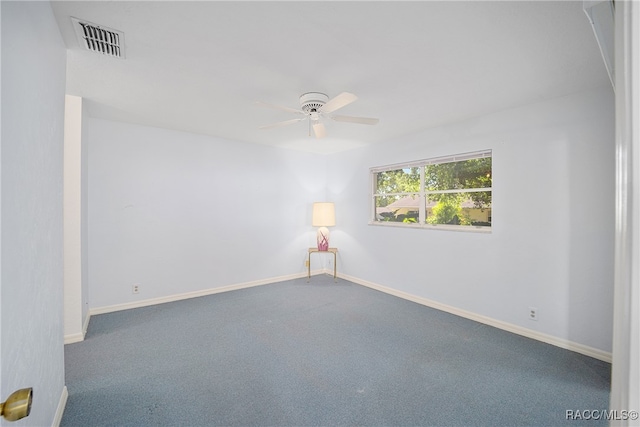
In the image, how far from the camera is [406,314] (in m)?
3.51

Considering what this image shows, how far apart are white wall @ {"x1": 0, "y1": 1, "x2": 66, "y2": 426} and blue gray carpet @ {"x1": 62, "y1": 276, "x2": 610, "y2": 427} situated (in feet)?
1.87

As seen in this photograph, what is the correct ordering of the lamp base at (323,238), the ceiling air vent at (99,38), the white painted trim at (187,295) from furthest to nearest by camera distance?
the lamp base at (323,238), the white painted trim at (187,295), the ceiling air vent at (99,38)

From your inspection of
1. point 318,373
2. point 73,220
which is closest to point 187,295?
point 73,220

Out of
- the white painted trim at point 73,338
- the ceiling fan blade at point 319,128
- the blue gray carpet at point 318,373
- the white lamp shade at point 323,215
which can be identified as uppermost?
the ceiling fan blade at point 319,128

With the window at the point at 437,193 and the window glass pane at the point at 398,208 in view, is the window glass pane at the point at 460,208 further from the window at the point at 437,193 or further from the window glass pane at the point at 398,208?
the window glass pane at the point at 398,208

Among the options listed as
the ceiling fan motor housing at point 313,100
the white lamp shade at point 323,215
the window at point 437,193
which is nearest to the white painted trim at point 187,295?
the white lamp shade at point 323,215

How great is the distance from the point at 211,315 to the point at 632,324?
144 inches

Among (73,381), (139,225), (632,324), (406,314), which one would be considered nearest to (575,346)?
(406,314)

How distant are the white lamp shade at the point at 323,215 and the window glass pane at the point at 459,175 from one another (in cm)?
173

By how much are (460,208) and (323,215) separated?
Answer: 7.40 ft

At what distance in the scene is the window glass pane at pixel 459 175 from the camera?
3361mm

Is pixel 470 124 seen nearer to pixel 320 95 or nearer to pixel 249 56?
pixel 320 95

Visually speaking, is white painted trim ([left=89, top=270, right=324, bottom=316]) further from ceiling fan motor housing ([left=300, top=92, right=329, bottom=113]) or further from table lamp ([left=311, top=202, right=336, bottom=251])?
ceiling fan motor housing ([left=300, top=92, right=329, bottom=113])

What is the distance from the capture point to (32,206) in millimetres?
1268
